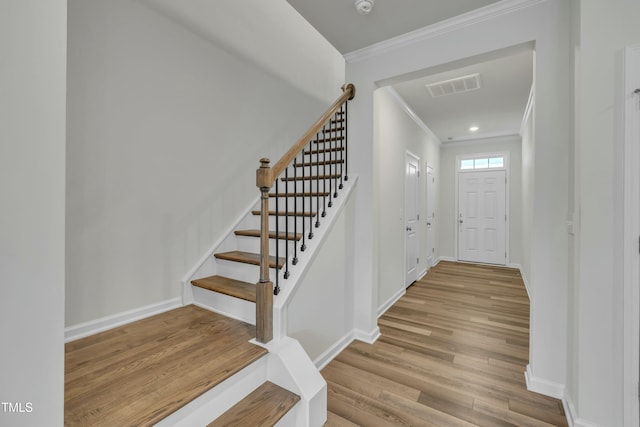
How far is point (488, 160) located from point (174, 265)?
6281 millimetres

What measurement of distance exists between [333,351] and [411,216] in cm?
272

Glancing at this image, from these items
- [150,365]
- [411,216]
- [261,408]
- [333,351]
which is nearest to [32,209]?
[150,365]

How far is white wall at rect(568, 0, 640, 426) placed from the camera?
145 cm

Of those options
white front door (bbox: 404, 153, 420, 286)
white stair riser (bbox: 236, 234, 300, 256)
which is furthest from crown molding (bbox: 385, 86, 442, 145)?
white stair riser (bbox: 236, 234, 300, 256)

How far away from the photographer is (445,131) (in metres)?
5.52

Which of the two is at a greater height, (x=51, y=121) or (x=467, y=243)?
(x=51, y=121)

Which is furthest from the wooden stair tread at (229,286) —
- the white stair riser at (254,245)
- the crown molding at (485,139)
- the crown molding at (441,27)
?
the crown molding at (485,139)

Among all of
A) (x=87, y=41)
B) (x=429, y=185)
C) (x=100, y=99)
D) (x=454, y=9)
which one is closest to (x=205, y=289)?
(x=100, y=99)

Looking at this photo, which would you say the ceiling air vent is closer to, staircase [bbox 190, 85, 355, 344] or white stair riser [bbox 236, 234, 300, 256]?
staircase [bbox 190, 85, 355, 344]

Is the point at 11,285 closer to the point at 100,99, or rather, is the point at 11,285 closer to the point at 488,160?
the point at 100,99

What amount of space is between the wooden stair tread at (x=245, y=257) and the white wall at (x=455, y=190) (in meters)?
5.28

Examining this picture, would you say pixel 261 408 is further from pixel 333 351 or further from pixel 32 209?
pixel 32 209

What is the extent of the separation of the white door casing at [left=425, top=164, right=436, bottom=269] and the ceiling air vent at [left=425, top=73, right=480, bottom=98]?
1982 millimetres

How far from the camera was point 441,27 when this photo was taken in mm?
2232
